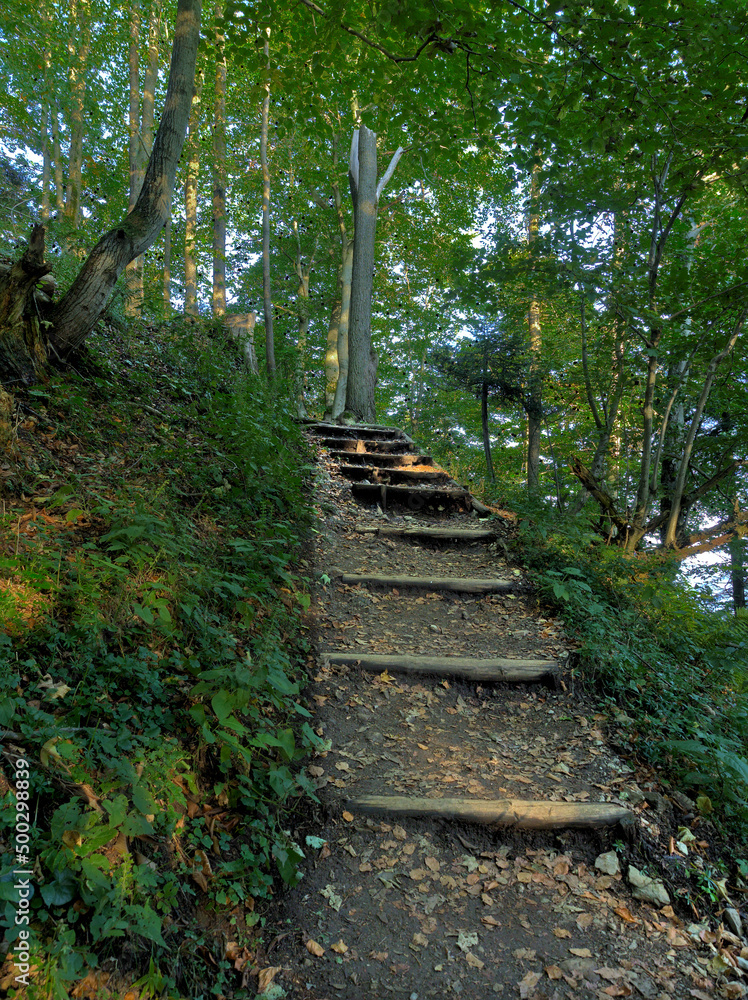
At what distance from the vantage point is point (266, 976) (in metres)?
1.72

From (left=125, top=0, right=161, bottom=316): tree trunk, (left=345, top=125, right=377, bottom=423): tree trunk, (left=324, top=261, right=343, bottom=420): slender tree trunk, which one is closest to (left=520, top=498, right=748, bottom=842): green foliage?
(left=345, top=125, right=377, bottom=423): tree trunk

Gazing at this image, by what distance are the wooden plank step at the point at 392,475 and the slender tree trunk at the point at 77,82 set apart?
32.5 feet

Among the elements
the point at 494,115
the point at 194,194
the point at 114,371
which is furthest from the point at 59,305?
the point at 194,194

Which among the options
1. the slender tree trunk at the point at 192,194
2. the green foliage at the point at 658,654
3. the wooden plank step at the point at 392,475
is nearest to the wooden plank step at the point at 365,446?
the wooden plank step at the point at 392,475

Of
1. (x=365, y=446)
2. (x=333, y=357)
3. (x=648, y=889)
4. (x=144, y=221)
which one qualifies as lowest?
(x=648, y=889)

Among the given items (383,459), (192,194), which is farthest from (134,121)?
(383,459)

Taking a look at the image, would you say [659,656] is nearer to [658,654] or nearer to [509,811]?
[658,654]

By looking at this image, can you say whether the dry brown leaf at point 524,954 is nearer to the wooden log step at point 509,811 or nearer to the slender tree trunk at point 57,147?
the wooden log step at point 509,811

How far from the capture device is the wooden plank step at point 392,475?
693 cm

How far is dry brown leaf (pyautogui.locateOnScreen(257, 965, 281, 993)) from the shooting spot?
170cm

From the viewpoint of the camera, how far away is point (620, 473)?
590 inches

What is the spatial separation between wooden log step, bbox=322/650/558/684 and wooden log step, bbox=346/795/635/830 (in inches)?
38.1

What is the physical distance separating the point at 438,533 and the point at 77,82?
16.7 meters

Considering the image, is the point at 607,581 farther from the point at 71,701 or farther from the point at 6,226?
the point at 6,226
